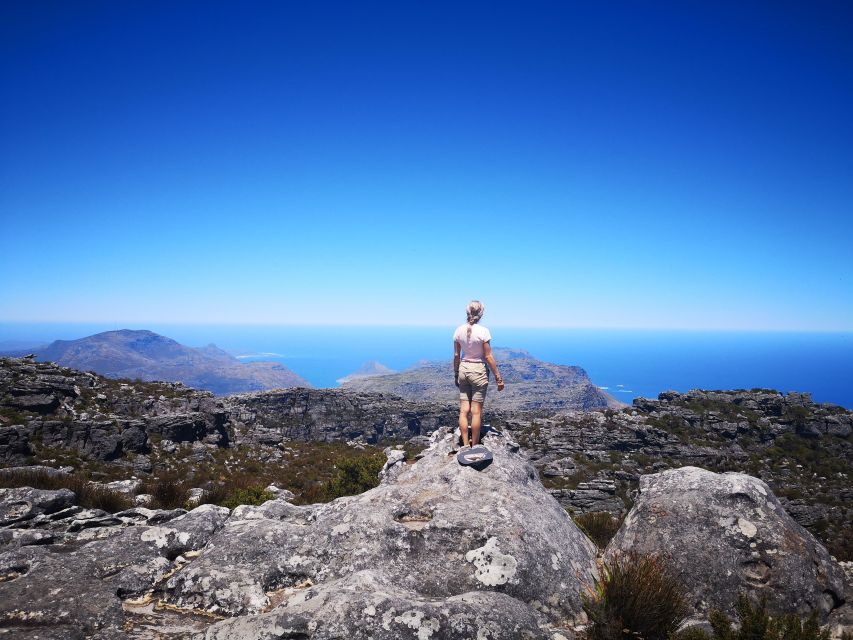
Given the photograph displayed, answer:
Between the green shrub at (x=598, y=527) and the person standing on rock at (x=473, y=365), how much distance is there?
141 inches

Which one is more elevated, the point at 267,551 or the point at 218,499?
the point at 267,551

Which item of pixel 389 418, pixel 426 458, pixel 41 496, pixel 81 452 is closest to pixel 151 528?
pixel 41 496

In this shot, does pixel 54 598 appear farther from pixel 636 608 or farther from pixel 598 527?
pixel 598 527

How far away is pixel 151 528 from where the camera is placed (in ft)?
22.4

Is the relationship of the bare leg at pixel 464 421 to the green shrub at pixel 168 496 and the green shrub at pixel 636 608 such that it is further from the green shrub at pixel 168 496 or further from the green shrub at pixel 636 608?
the green shrub at pixel 168 496

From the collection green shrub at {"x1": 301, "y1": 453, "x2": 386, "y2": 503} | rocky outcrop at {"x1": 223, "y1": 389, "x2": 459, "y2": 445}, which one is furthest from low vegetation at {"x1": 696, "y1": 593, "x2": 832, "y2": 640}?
rocky outcrop at {"x1": 223, "y1": 389, "x2": 459, "y2": 445}

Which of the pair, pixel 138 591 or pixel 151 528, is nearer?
pixel 138 591

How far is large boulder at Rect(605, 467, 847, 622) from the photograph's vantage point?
652cm

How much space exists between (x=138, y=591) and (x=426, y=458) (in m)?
5.83

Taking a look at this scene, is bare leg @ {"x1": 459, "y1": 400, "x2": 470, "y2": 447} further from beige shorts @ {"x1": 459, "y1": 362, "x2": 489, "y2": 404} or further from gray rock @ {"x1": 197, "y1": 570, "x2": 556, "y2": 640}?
gray rock @ {"x1": 197, "y1": 570, "x2": 556, "y2": 640}

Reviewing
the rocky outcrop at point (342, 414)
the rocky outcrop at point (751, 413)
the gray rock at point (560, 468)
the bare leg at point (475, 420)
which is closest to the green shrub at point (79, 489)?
the bare leg at point (475, 420)

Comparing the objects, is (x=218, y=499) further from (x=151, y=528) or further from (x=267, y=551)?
(x=267, y=551)

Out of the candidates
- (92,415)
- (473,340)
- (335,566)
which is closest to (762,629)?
(335,566)

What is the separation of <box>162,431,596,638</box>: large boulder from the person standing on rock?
176cm
